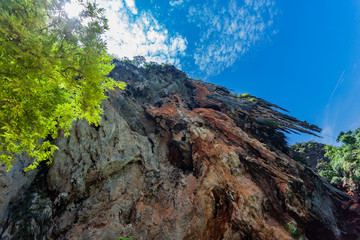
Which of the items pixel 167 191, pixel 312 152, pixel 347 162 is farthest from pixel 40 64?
pixel 312 152

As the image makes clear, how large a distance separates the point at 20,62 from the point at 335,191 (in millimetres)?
33828

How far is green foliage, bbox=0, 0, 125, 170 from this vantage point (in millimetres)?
4160

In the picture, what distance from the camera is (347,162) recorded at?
25.1m

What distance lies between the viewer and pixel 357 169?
22.4m

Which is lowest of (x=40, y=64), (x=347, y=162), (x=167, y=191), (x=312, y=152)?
(x=167, y=191)

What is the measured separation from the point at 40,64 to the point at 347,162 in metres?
40.7

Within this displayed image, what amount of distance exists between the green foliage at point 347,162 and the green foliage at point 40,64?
36.4 metres

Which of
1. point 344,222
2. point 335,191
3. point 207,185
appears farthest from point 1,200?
point 335,191

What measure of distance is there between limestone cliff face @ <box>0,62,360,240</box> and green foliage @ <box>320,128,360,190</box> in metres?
5.66

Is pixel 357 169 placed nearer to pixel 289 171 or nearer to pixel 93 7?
pixel 289 171

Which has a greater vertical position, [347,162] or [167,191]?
[347,162]

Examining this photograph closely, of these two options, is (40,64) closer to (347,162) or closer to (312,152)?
(347,162)

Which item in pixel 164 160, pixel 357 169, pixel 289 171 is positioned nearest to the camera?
pixel 289 171

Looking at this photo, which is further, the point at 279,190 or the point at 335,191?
the point at 335,191
